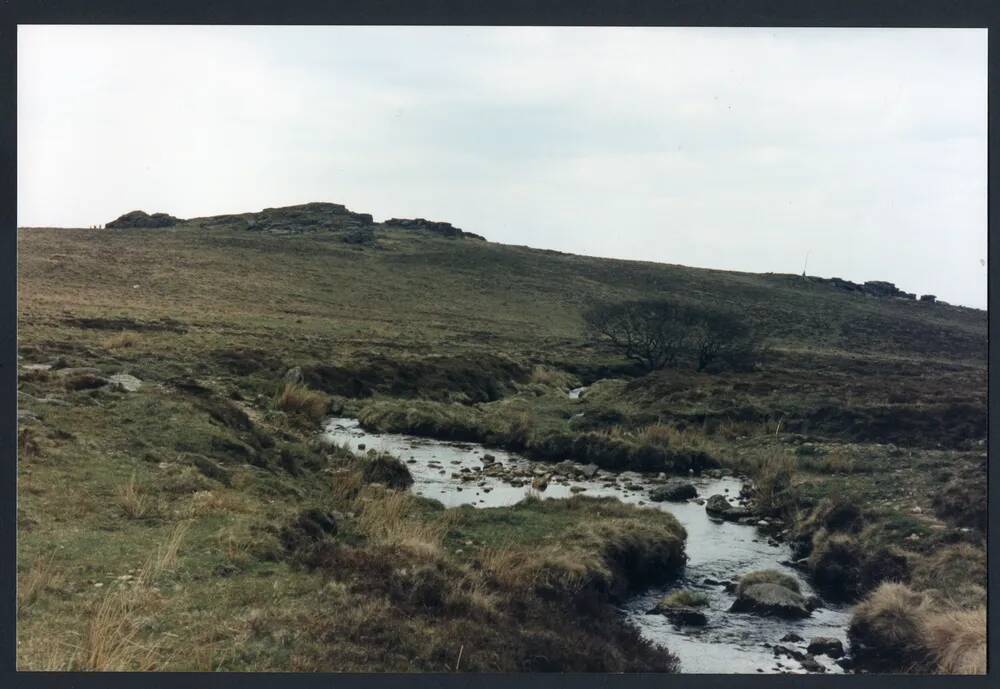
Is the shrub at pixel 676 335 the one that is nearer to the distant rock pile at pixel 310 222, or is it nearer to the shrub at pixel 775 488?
the shrub at pixel 775 488

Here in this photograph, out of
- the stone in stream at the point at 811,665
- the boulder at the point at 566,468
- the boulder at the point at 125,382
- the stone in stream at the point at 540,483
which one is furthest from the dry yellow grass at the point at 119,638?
the boulder at the point at 566,468

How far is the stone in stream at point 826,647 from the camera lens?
9711 mm

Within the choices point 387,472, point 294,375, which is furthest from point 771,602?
point 294,375

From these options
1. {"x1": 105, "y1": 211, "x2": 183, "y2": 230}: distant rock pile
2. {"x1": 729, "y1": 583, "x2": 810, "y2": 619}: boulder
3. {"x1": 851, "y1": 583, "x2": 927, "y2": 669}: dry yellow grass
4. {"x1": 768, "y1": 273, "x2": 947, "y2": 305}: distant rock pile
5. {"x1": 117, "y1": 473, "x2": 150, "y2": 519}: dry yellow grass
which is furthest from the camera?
{"x1": 105, "y1": 211, "x2": 183, "y2": 230}: distant rock pile

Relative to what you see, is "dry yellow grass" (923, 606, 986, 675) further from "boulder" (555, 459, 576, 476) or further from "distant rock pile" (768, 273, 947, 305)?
"distant rock pile" (768, 273, 947, 305)

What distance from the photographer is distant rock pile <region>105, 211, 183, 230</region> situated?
7750 centimetres

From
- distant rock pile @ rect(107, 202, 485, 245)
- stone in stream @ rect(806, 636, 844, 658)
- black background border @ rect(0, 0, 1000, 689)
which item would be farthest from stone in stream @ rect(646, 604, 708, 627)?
distant rock pile @ rect(107, 202, 485, 245)

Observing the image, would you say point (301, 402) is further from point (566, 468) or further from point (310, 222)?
point (310, 222)

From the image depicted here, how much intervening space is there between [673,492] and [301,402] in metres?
9.88

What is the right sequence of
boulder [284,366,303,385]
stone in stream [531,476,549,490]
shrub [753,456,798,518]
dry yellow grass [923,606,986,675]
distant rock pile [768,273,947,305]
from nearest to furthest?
dry yellow grass [923,606,986,675] → shrub [753,456,798,518] → stone in stream [531,476,549,490] → boulder [284,366,303,385] → distant rock pile [768,273,947,305]

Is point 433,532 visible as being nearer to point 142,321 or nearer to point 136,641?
point 136,641

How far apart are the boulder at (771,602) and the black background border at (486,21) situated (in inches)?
121

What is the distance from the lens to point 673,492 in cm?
1577

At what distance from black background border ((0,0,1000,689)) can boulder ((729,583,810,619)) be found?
10.0 ft
